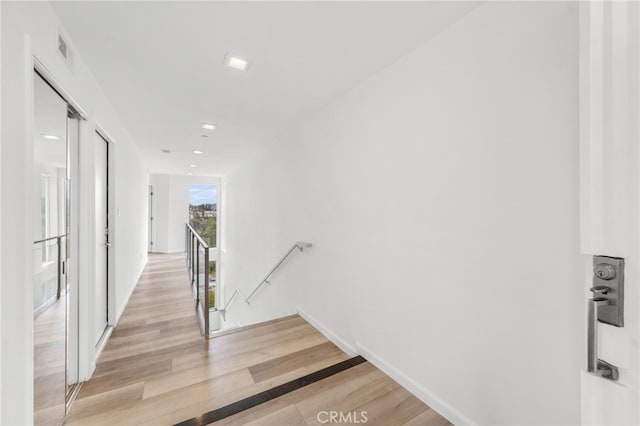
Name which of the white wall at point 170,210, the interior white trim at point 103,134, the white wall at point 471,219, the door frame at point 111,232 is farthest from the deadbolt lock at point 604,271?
the white wall at point 170,210

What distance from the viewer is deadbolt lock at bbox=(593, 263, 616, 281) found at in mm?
495

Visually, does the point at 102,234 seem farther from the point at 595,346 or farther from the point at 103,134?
the point at 595,346

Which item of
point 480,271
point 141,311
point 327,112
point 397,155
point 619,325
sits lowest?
point 141,311

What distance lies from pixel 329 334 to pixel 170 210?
7.77 metres

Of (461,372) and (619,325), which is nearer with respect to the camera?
(619,325)

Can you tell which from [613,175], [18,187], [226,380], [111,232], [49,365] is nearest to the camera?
[613,175]

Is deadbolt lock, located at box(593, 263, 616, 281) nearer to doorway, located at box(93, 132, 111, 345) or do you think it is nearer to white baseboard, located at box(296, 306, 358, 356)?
white baseboard, located at box(296, 306, 358, 356)

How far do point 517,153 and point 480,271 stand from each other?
0.63m

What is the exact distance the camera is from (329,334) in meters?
2.66

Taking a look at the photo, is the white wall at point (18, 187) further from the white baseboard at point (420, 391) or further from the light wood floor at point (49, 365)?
the white baseboard at point (420, 391)

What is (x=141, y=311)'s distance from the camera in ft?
11.2

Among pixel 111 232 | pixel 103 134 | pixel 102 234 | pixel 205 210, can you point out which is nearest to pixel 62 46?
pixel 103 134

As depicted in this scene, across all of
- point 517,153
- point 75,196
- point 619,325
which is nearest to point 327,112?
point 517,153

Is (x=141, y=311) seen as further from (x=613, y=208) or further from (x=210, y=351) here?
(x=613, y=208)
